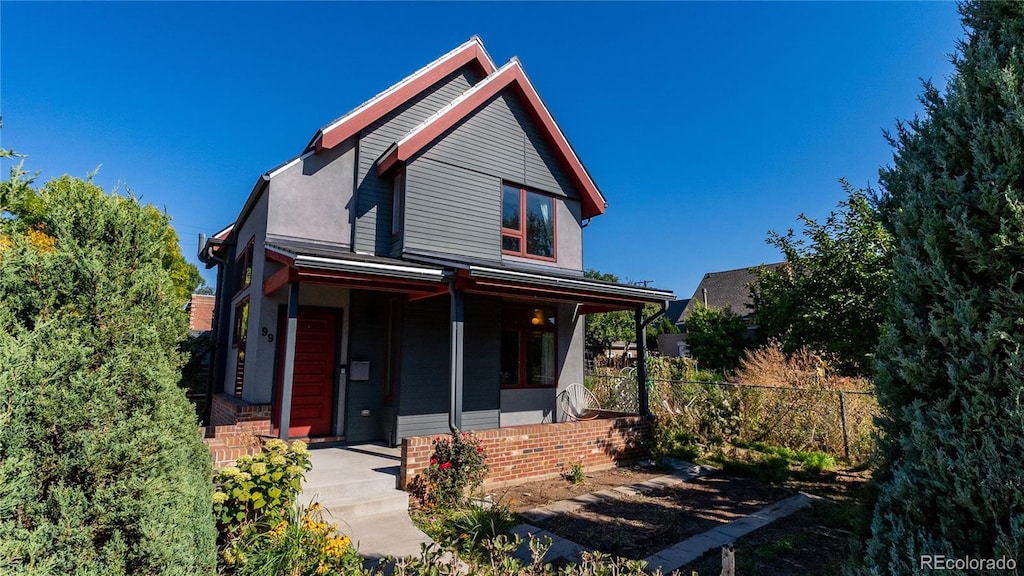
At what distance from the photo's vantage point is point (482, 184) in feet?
33.0

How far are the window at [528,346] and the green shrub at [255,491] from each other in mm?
6063

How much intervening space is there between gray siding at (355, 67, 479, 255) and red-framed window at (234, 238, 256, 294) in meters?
2.46

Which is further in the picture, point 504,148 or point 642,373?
point 504,148

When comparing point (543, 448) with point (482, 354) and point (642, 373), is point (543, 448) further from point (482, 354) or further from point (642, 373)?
point (642, 373)

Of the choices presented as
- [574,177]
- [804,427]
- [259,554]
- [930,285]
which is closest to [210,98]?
[574,177]

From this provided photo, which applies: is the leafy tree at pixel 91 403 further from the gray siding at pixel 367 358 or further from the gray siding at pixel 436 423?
the gray siding at pixel 367 358

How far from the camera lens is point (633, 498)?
22.4ft

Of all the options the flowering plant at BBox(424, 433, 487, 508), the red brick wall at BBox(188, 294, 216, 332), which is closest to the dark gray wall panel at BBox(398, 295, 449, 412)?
the flowering plant at BBox(424, 433, 487, 508)

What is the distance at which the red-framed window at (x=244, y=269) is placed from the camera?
9.72 metres

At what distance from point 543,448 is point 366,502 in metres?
3.14

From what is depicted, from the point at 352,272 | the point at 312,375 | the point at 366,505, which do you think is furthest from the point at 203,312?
the point at 366,505

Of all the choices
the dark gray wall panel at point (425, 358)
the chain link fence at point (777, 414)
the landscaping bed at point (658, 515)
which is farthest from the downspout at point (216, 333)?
the chain link fence at point (777, 414)

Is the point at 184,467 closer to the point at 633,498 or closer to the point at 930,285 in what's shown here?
the point at 930,285

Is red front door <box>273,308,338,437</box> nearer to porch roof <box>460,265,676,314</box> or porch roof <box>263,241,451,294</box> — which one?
porch roof <box>263,241,451,294</box>
